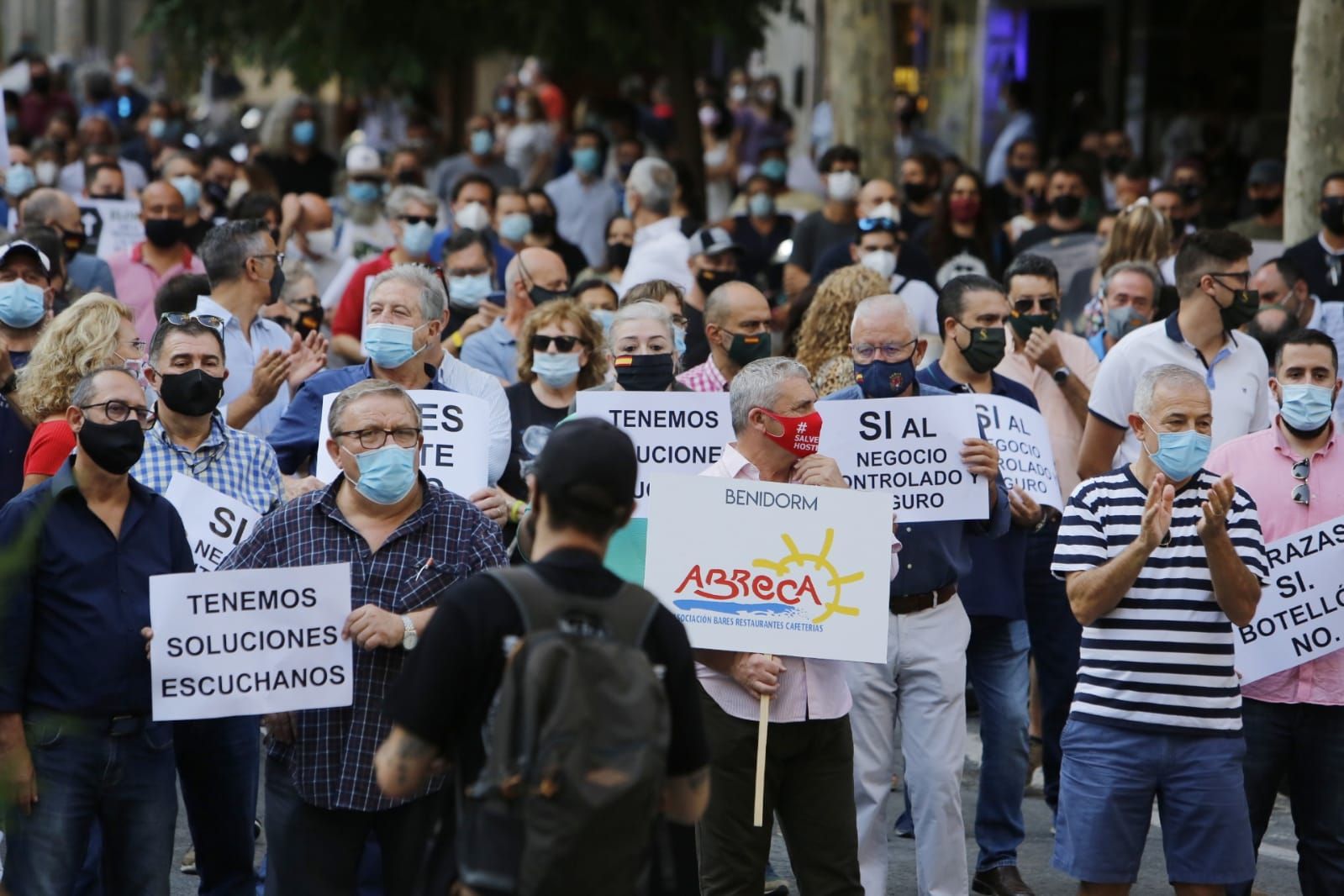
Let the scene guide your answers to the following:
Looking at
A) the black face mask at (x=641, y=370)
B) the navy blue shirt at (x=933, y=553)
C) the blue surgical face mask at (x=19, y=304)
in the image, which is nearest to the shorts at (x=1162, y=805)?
the navy blue shirt at (x=933, y=553)

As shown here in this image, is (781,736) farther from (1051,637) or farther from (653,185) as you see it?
(653,185)

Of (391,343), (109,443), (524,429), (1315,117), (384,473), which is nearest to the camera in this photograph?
(384,473)

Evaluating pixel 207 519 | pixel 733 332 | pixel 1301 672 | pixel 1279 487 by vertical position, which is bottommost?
pixel 1301 672

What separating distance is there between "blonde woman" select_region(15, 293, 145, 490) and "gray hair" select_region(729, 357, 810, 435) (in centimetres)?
215

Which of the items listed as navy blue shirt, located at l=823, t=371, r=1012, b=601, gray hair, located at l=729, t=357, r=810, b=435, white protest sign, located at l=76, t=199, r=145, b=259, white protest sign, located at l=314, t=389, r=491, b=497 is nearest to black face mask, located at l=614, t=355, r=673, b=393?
white protest sign, located at l=314, t=389, r=491, b=497

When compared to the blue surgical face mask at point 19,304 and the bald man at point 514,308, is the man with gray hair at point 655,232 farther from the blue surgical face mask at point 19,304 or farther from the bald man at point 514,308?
the blue surgical face mask at point 19,304

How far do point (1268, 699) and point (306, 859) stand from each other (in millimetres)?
3162

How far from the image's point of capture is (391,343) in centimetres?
759

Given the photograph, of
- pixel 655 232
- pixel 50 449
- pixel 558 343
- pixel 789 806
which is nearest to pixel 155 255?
pixel 655 232

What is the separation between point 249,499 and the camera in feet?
22.8

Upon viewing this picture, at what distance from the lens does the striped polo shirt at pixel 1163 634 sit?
6230 mm

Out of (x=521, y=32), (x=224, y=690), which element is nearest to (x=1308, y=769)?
A: (x=224, y=690)

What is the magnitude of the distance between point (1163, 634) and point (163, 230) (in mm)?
6624

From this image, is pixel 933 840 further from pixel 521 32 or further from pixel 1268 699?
pixel 521 32
